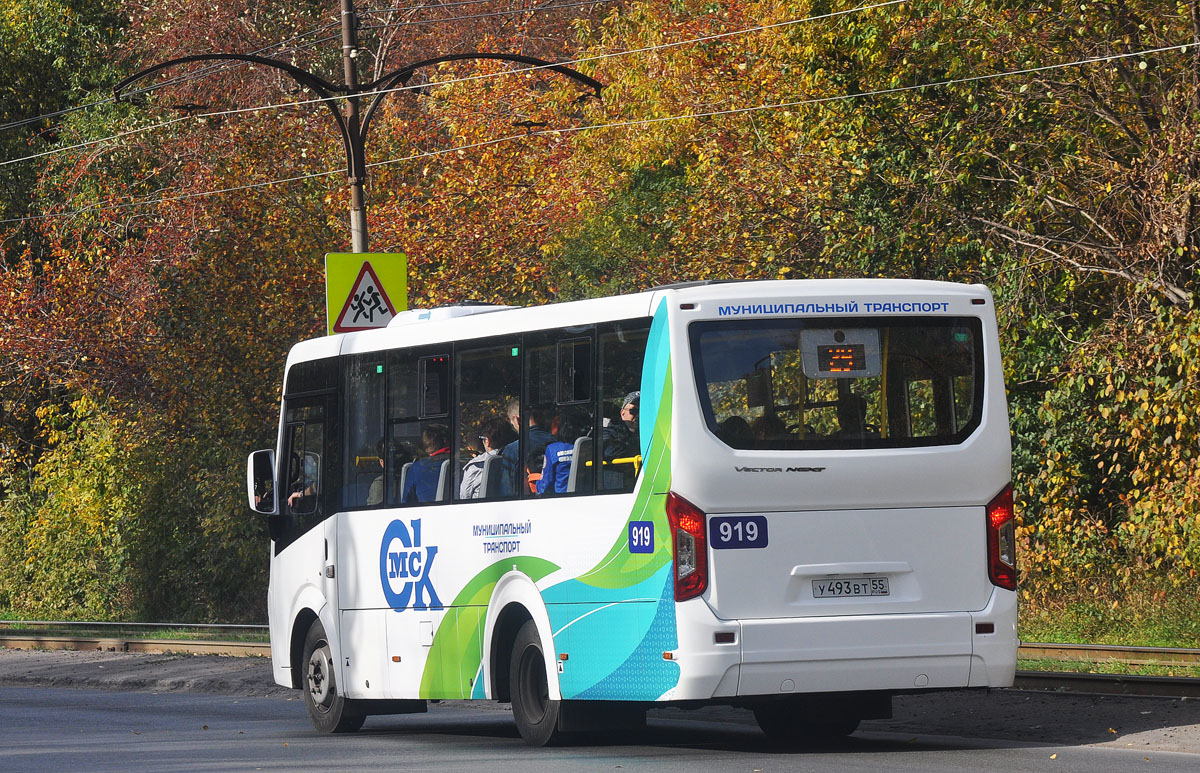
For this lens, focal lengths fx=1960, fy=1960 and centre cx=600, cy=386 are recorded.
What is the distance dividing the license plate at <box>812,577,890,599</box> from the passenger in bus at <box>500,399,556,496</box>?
216 centimetres

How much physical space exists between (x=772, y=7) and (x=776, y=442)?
20144 mm

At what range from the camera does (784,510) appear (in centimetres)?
1139

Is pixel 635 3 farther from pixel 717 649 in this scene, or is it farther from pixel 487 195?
pixel 717 649

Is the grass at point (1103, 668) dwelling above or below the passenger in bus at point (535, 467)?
below

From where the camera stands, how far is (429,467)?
1390 centimetres

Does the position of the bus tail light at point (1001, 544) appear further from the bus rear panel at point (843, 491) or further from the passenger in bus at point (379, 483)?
the passenger in bus at point (379, 483)

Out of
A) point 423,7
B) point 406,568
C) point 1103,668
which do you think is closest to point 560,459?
point 406,568

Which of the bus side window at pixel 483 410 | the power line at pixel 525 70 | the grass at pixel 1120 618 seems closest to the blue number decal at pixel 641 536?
the bus side window at pixel 483 410

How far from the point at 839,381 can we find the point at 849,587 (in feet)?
4.02

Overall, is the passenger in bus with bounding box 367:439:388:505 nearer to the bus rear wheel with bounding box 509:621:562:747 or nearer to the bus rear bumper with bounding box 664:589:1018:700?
the bus rear wheel with bounding box 509:621:562:747

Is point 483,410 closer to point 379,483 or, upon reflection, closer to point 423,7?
point 379,483

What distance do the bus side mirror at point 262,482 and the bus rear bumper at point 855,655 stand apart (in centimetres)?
581

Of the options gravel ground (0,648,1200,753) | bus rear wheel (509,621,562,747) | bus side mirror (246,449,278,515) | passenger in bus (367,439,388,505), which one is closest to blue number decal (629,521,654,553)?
bus rear wheel (509,621,562,747)

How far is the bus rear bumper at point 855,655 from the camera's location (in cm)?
1109
